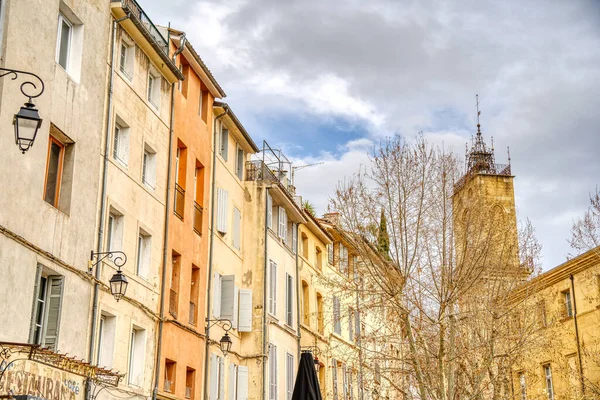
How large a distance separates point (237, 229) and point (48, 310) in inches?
540

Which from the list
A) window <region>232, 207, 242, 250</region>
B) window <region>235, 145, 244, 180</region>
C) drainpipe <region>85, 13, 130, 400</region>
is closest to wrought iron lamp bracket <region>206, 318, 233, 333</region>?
window <region>232, 207, 242, 250</region>

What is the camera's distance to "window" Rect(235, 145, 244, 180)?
31.0 meters

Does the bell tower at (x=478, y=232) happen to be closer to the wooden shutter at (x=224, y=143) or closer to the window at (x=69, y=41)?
the wooden shutter at (x=224, y=143)

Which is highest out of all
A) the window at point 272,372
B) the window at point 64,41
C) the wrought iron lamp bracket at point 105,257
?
the window at point 64,41

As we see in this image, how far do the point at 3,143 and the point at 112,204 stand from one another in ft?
16.0

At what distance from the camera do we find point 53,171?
1741 cm

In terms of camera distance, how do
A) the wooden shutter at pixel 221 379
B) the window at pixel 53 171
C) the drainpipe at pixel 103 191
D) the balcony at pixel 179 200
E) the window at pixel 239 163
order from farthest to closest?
1. the window at pixel 239 163
2. the wooden shutter at pixel 221 379
3. the balcony at pixel 179 200
4. the drainpipe at pixel 103 191
5. the window at pixel 53 171

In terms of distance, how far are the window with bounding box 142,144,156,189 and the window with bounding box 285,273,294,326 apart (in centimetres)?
1229

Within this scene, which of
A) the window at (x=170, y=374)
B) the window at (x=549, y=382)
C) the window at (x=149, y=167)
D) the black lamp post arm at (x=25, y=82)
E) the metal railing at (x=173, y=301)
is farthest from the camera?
the window at (x=549, y=382)

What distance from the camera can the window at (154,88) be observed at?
23.2 meters

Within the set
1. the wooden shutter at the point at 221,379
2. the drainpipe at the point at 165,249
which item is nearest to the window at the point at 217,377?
the wooden shutter at the point at 221,379

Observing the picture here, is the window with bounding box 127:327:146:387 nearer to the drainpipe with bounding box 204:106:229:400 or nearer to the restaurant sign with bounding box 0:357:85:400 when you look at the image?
the restaurant sign with bounding box 0:357:85:400

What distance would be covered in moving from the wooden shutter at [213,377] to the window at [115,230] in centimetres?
715

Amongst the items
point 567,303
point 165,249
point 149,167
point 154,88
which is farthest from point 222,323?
point 567,303
